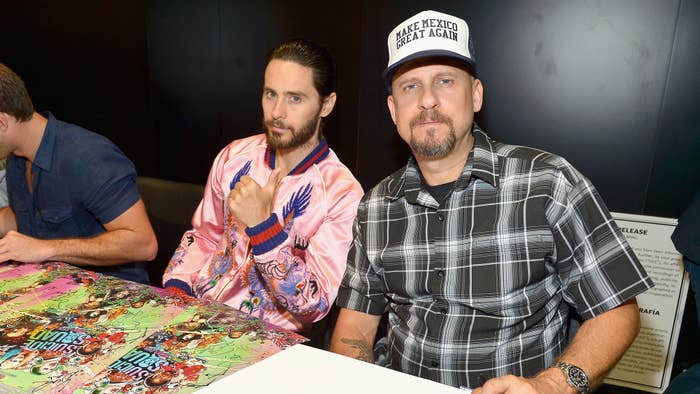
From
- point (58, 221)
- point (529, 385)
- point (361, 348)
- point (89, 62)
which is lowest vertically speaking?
point (361, 348)

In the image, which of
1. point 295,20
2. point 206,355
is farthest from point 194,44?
point 206,355

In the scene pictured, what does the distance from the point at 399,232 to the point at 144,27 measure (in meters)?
2.59

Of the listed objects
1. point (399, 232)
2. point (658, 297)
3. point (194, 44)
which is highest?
point (194, 44)

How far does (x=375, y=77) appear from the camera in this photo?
2424mm

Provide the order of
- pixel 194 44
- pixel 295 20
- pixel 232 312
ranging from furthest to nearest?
1. pixel 194 44
2. pixel 295 20
3. pixel 232 312

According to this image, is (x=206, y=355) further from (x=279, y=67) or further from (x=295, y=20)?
(x=295, y=20)

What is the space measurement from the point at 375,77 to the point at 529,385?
5.64ft

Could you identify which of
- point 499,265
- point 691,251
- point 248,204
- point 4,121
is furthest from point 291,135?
point 691,251

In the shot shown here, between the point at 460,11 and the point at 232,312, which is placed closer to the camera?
the point at 232,312

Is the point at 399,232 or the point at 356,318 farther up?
the point at 399,232

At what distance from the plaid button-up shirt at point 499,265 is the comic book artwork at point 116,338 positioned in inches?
16.9

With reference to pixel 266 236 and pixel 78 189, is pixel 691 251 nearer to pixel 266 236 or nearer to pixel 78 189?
pixel 266 236

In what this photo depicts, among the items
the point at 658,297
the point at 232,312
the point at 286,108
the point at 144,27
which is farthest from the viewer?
the point at 144,27

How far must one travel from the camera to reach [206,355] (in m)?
1.03
